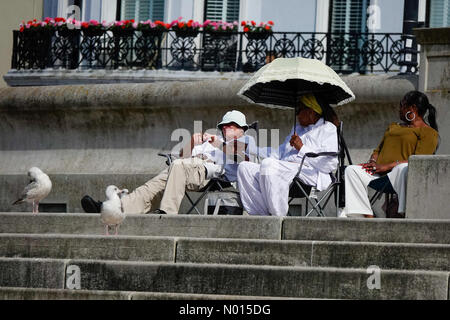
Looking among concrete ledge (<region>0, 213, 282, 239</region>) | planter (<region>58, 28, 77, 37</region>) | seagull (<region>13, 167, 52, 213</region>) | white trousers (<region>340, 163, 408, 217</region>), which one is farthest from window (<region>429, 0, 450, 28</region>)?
concrete ledge (<region>0, 213, 282, 239</region>)

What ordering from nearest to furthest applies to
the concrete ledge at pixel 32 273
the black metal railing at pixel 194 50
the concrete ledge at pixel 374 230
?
the concrete ledge at pixel 32 273 < the concrete ledge at pixel 374 230 < the black metal railing at pixel 194 50

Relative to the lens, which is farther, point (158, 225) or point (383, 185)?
point (383, 185)

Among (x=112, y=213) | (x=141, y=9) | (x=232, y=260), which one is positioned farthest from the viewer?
(x=141, y=9)

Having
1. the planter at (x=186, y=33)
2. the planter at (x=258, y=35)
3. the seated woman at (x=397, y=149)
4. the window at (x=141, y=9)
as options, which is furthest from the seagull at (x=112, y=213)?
the window at (x=141, y=9)

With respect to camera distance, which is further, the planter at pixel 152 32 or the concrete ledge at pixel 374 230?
the planter at pixel 152 32

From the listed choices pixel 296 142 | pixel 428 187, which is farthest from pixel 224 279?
pixel 296 142

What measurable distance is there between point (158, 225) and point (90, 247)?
851 millimetres

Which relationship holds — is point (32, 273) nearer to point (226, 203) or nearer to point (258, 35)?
point (226, 203)

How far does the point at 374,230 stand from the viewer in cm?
1013

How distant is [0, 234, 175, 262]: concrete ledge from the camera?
10125 mm

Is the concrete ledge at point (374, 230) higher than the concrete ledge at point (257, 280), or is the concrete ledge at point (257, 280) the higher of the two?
the concrete ledge at point (374, 230)

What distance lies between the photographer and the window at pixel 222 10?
64.7 feet

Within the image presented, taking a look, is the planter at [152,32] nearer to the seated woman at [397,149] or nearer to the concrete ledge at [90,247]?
the seated woman at [397,149]
